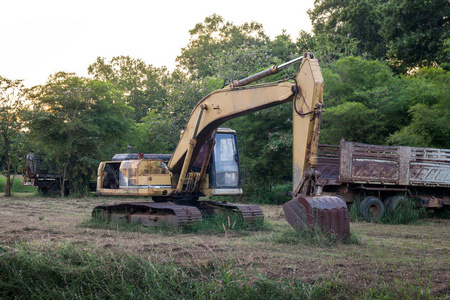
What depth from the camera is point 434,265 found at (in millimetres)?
6430

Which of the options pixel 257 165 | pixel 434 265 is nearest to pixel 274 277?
pixel 434 265

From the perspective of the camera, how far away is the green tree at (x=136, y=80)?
49562 mm

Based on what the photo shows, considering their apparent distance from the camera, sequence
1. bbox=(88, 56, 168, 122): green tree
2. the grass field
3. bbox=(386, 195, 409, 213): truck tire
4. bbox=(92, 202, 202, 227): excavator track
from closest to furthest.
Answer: the grass field < bbox=(92, 202, 202, 227): excavator track < bbox=(386, 195, 409, 213): truck tire < bbox=(88, 56, 168, 122): green tree

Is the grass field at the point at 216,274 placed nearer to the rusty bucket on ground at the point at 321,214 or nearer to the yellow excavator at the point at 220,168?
the rusty bucket on ground at the point at 321,214

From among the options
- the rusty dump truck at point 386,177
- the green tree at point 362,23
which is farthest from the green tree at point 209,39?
the rusty dump truck at point 386,177

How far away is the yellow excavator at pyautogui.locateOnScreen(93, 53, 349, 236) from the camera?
8.38 metres

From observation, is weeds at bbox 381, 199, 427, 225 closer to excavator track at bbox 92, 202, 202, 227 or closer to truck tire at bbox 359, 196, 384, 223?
truck tire at bbox 359, 196, 384, 223

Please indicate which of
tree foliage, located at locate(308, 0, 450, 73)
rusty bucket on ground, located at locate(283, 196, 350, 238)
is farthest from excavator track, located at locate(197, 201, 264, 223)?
tree foliage, located at locate(308, 0, 450, 73)

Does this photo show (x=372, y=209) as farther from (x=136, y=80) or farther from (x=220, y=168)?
(x=136, y=80)

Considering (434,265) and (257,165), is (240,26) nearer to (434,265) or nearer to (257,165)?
(257,165)

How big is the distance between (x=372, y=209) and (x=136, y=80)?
4163 cm

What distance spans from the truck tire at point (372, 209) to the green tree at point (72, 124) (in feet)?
52.9

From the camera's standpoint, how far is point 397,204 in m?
13.6

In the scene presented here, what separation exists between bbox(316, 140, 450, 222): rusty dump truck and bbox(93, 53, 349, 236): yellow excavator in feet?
10.5
